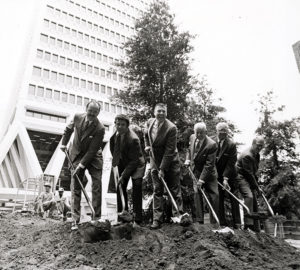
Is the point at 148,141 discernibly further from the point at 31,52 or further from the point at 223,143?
the point at 31,52

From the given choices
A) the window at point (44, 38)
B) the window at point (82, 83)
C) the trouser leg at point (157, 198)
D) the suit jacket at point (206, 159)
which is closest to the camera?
the trouser leg at point (157, 198)

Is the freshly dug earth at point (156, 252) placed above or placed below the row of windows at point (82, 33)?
below

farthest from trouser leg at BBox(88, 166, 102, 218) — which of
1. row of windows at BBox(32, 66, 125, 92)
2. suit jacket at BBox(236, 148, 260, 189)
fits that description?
row of windows at BBox(32, 66, 125, 92)

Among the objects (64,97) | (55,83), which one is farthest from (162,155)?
(55,83)

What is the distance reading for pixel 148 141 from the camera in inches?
217

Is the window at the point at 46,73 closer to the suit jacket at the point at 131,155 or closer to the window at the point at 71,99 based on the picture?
the window at the point at 71,99

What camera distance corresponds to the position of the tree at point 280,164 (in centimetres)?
1909

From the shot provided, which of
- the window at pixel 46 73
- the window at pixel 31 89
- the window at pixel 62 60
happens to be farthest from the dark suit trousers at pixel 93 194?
the window at pixel 62 60

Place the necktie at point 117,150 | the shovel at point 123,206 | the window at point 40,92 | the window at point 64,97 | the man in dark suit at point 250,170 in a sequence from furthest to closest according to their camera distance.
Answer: the window at point 64,97 → the window at point 40,92 → the man in dark suit at point 250,170 → the necktie at point 117,150 → the shovel at point 123,206

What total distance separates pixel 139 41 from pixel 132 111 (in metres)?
3.41

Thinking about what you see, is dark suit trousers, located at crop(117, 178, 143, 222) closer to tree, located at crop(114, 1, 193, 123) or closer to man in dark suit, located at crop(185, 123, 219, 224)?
man in dark suit, located at crop(185, 123, 219, 224)

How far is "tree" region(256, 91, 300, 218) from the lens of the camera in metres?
19.1

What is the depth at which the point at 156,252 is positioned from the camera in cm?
376

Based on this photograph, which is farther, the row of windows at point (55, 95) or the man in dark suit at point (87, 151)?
the row of windows at point (55, 95)
